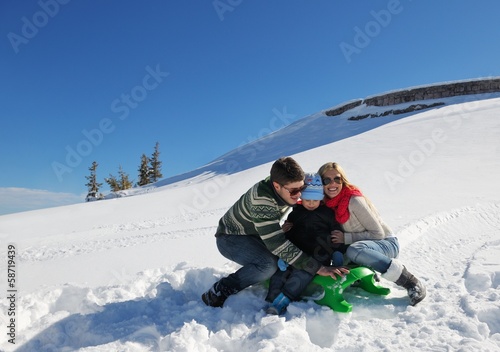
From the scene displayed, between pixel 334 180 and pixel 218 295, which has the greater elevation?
pixel 334 180

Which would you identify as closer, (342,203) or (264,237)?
(264,237)

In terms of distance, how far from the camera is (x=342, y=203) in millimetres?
3283

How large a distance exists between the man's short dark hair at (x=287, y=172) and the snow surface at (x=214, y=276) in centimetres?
101

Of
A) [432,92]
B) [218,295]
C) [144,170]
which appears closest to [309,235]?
[218,295]

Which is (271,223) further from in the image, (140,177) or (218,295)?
(140,177)

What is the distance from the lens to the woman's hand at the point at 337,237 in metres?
3.25

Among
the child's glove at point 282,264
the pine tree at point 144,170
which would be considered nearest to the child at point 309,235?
the child's glove at point 282,264

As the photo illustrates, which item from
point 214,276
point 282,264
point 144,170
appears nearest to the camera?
point 282,264

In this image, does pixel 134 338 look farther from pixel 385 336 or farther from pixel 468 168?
pixel 468 168

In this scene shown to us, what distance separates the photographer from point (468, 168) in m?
10.6

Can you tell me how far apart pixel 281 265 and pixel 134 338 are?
1297mm

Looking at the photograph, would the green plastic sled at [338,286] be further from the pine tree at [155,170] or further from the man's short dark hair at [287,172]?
the pine tree at [155,170]

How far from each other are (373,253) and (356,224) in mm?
358

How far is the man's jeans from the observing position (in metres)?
3.05
